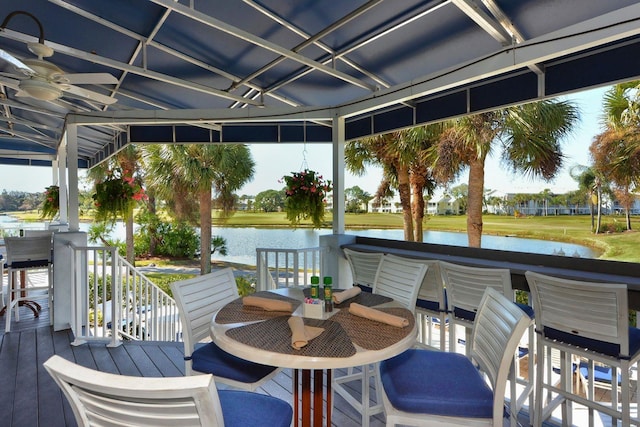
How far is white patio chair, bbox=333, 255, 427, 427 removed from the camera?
2221mm

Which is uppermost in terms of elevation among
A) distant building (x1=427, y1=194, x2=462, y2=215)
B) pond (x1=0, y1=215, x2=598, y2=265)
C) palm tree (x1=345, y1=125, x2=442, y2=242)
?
palm tree (x1=345, y1=125, x2=442, y2=242)

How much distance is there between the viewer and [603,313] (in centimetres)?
192

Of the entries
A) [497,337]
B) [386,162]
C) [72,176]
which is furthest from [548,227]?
[72,176]

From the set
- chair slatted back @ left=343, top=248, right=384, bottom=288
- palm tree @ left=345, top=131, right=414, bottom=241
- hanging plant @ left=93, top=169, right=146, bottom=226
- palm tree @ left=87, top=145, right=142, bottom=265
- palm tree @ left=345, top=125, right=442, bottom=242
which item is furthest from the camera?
palm tree @ left=87, top=145, right=142, bottom=265

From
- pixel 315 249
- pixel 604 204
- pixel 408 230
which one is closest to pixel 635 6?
pixel 315 249

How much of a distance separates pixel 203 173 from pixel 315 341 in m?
9.12

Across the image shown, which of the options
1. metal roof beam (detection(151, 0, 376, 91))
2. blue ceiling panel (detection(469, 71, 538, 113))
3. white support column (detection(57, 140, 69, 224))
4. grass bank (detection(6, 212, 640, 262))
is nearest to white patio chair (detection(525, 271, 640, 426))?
blue ceiling panel (detection(469, 71, 538, 113))

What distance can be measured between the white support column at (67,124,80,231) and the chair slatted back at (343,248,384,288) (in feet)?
11.4

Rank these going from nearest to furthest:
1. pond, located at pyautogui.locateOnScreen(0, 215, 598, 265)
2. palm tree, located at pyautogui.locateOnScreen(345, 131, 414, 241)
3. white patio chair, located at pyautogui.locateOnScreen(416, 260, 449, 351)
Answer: white patio chair, located at pyautogui.locateOnScreen(416, 260, 449, 351), pond, located at pyautogui.locateOnScreen(0, 215, 598, 265), palm tree, located at pyautogui.locateOnScreen(345, 131, 414, 241)

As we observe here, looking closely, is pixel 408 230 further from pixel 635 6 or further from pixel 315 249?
pixel 635 6

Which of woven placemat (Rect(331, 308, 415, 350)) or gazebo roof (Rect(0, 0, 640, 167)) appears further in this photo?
gazebo roof (Rect(0, 0, 640, 167))

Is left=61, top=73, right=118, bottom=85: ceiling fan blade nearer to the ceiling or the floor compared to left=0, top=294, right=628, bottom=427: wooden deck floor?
nearer to the ceiling

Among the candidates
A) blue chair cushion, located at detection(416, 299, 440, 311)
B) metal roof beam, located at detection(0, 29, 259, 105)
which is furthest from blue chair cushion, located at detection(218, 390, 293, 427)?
metal roof beam, located at detection(0, 29, 259, 105)

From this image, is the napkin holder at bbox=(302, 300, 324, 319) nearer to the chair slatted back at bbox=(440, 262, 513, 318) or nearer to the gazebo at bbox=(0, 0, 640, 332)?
the chair slatted back at bbox=(440, 262, 513, 318)
